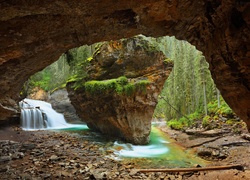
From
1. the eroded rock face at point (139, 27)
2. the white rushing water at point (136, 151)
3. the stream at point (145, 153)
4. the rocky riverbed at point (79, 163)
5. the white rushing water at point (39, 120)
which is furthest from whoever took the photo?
the white rushing water at point (39, 120)

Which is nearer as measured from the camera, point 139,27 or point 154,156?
point 139,27

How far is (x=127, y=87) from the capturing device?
12.9m

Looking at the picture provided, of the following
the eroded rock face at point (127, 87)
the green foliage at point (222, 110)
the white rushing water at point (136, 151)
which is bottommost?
the white rushing water at point (136, 151)

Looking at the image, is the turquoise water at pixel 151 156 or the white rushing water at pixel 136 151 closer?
the turquoise water at pixel 151 156

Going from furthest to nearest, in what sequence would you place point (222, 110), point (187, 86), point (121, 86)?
point (187, 86)
point (222, 110)
point (121, 86)

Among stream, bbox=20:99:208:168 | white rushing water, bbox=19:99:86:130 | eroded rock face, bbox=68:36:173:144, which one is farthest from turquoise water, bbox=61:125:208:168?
white rushing water, bbox=19:99:86:130

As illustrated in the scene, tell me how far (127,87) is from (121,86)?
0.43 meters

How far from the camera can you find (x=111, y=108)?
532 inches

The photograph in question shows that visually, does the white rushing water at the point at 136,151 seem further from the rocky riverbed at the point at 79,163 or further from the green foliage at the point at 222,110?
the green foliage at the point at 222,110

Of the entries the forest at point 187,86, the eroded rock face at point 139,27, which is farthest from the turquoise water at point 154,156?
the forest at point 187,86

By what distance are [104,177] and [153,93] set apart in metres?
7.88

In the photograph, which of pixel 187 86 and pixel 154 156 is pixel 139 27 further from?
pixel 187 86

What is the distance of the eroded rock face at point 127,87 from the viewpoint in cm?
1310

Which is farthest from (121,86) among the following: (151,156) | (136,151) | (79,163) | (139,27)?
(139,27)
